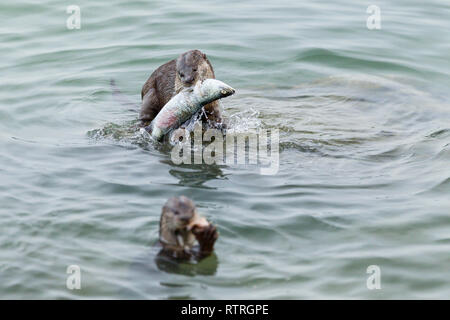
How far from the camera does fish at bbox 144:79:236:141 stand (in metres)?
6.80

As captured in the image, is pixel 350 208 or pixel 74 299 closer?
pixel 74 299

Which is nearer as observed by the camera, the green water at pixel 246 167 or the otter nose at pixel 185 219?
the otter nose at pixel 185 219

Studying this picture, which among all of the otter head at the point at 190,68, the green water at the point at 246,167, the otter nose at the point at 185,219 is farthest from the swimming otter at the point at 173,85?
the otter nose at the point at 185,219

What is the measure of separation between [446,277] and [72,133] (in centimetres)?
415

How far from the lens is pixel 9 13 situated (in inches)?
464

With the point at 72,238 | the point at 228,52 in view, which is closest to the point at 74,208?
the point at 72,238

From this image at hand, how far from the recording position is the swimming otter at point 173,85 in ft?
22.9

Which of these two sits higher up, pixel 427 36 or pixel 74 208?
pixel 427 36

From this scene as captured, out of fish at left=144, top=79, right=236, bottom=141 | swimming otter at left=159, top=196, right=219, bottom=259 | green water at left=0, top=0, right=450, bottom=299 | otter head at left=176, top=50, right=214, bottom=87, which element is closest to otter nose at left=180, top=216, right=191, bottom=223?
swimming otter at left=159, top=196, right=219, bottom=259

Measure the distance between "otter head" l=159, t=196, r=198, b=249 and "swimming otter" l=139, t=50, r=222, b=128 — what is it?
225 centimetres

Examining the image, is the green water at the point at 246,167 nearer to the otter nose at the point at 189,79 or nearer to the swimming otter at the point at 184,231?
the swimming otter at the point at 184,231

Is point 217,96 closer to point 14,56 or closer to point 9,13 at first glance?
point 14,56

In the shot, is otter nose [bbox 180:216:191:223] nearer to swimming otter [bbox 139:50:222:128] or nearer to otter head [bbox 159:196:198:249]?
otter head [bbox 159:196:198:249]

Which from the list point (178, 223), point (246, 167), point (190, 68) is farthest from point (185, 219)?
point (190, 68)
